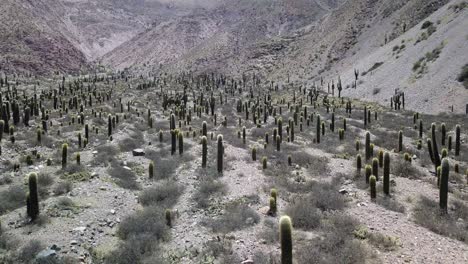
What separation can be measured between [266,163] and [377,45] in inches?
1893

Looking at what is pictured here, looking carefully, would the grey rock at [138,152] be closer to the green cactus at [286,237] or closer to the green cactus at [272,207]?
the green cactus at [272,207]

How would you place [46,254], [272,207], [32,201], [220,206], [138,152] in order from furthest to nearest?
[138,152], [220,206], [272,207], [32,201], [46,254]

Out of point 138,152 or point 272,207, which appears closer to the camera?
point 272,207

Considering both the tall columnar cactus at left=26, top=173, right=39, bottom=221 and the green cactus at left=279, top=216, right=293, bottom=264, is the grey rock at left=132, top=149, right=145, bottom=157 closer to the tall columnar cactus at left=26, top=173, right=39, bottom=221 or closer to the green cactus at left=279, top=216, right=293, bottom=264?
the tall columnar cactus at left=26, top=173, right=39, bottom=221

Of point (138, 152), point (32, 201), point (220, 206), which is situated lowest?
point (220, 206)

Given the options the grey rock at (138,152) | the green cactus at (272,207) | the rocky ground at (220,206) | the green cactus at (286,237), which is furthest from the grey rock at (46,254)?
the grey rock at (138,152)

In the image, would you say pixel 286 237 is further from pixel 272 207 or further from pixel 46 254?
pixel 46 254

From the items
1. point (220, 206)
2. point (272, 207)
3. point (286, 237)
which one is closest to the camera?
point (286, 237)

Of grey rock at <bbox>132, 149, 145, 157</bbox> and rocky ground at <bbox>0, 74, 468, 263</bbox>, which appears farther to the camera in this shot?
grey rock at <bbox>132, 149, 145, 157</bbox>

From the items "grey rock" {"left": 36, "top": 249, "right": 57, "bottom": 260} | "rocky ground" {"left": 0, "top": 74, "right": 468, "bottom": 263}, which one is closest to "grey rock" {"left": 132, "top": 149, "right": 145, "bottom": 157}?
"rocky ground" {"left": 0, "top": 74, "right": 468, "bottom": 263}

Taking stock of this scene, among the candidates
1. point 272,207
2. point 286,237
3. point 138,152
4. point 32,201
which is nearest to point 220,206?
point 272,207

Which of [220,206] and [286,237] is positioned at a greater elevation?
[286,237]

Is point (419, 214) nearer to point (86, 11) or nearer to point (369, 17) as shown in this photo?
point (369, 17)

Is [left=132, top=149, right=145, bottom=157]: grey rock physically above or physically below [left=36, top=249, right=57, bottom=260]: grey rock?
above
